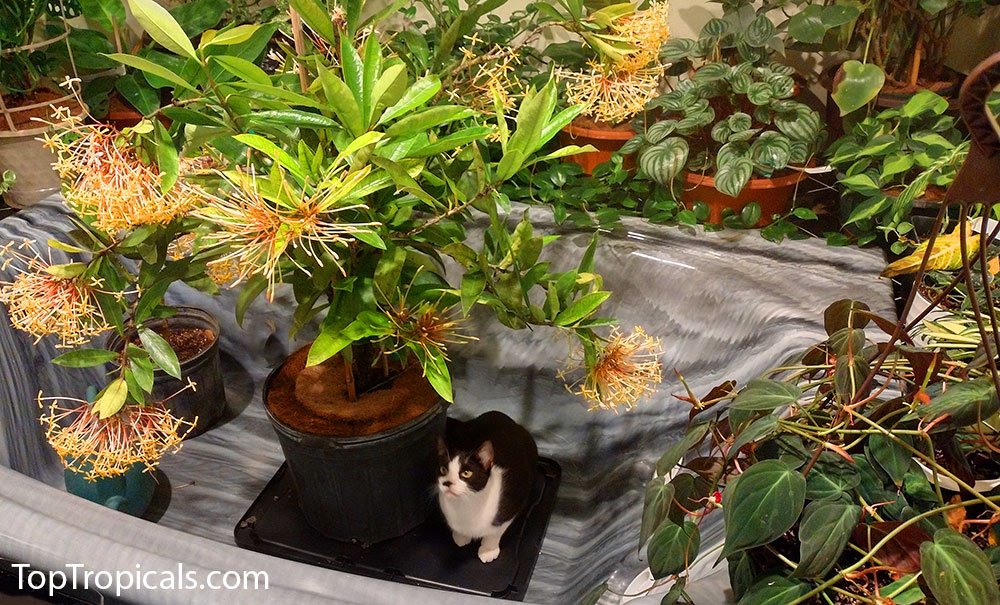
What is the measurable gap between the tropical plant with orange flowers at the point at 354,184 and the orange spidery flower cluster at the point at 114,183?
3cm

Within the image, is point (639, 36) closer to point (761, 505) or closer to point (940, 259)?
point (940, 259)

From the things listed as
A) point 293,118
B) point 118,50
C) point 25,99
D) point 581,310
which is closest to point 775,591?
point 581,310

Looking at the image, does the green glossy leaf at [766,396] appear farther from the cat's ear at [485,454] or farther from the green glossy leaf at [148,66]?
the green glossy leaf at [148,66]

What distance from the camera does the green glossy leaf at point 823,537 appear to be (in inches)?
17.7

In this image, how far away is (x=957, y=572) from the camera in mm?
412

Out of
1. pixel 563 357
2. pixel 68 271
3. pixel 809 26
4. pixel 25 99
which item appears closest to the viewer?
pixel 68 271

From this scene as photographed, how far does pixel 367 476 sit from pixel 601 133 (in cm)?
63

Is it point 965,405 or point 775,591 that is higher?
point 965,405

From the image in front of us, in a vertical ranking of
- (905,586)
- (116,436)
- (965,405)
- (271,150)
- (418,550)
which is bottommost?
(418,550)

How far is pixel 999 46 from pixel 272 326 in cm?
125

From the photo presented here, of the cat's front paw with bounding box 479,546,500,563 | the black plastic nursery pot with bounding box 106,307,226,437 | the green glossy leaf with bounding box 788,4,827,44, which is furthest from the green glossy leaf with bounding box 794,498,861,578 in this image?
the black plastic nursery pot with bounding box 106,307,226,437

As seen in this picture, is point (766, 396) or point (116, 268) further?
point (116, 268)

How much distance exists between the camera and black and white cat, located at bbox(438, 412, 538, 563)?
86cm

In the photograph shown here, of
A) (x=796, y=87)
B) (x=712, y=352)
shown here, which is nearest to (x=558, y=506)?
(x=712, y=352)
